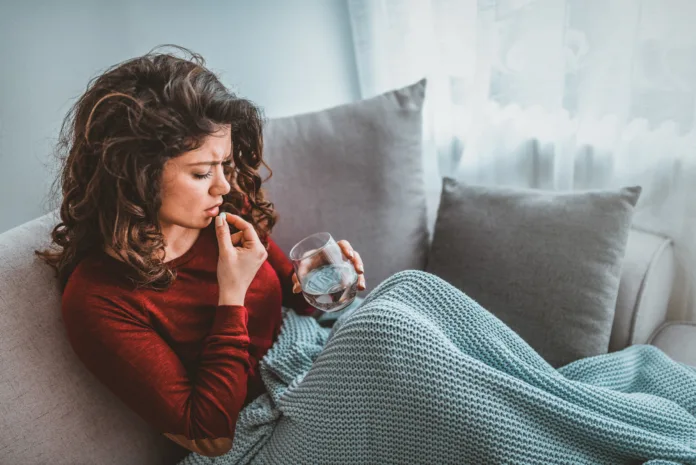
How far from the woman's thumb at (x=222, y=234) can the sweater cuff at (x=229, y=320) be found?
0.32 feet

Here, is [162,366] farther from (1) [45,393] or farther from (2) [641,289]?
(2) [641,289]

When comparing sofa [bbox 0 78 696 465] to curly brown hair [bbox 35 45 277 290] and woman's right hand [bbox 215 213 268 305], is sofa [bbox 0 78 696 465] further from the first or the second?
woman's right hand [bbox 215 213 268 305]

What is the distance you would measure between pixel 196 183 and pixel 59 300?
328mm

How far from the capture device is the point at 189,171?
92 cm

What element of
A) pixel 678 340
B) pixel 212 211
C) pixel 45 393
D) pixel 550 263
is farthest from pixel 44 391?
pixel 678 340

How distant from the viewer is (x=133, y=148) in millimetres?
881

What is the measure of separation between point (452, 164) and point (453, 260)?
0.44 meters

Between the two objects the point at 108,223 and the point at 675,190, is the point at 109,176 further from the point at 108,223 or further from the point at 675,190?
the point at 675,190

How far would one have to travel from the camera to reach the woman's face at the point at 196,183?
91 centimetres

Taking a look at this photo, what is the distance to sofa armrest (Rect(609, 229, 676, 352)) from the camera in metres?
1.23

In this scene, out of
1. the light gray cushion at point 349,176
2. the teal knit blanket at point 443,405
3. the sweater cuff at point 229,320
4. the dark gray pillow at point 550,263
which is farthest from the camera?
the light gray cushion at point 349,176

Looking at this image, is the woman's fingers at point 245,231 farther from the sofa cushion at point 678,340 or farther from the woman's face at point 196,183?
the sofa cushion at point 678,340

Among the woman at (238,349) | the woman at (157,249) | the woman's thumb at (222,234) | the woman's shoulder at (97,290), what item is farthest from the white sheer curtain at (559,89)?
the woman's shoulder at (97,290)

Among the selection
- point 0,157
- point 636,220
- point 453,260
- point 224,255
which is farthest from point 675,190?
point 0,157
